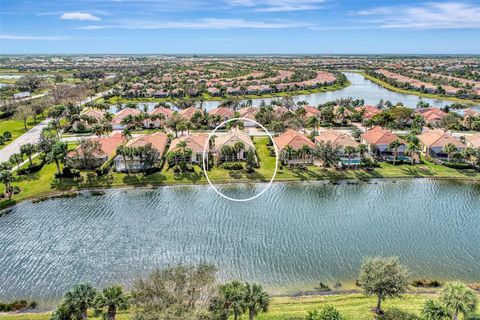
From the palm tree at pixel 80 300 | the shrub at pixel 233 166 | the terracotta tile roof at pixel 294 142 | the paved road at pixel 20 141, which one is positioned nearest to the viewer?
the palm tree at pixel 80 300

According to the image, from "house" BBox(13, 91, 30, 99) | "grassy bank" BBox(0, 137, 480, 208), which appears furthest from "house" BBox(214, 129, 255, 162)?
"house" BBox(13, 91, 30, 99)

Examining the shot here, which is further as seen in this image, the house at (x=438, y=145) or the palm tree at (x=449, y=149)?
the house at (x=438, y=145)

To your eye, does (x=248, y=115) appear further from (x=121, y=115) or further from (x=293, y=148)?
(x=121, y=115)

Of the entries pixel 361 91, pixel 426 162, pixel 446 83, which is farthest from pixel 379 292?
pixel 446 83

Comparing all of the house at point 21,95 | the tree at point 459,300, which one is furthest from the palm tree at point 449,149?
the house at point 21,95

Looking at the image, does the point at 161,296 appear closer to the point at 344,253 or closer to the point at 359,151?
the point at 344,253

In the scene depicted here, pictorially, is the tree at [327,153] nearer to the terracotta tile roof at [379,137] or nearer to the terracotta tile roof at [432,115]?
the terracotta tile roof at [379,137]

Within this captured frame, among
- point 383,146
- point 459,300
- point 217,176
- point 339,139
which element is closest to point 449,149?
point 383,146
